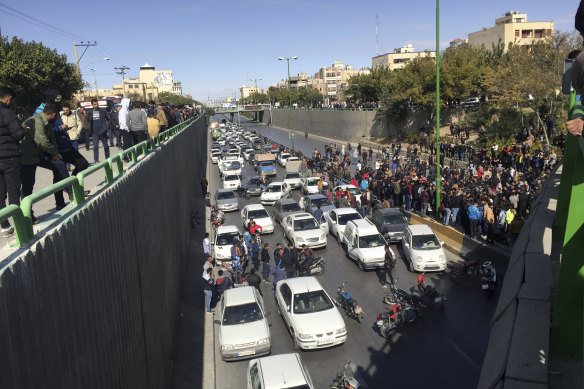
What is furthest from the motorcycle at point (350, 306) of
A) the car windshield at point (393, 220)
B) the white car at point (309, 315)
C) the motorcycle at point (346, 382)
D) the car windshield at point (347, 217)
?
the car windshield at point (347, 217)

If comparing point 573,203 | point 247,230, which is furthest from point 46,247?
point 247,230

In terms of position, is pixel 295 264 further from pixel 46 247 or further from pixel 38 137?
pixel 46 247

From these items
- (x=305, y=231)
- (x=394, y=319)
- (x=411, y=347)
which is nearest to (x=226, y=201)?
(x=305, y=231)

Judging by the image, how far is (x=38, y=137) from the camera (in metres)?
5.91

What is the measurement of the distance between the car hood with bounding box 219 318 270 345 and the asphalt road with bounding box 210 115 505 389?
66cm

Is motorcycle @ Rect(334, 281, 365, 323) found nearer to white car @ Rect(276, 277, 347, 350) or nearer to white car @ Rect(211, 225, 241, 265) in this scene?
white car @ Rect(276, 277, 347, 350)

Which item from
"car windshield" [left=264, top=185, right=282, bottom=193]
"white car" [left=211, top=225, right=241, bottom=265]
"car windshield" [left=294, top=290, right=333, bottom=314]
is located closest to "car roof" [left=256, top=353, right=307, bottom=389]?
"car windshield" [left=294, top=290, right=333, bottom=314]

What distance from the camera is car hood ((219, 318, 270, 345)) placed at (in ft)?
38.3

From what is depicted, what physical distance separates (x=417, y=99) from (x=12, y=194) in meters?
46.3

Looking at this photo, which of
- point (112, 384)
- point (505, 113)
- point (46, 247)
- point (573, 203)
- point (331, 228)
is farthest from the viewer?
point (505, 113)

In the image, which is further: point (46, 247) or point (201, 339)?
point (201, 339)

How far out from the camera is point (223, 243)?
18906 mm

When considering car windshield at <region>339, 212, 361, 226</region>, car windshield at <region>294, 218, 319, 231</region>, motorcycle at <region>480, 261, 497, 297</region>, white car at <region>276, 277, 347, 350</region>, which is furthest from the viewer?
car windshield at <region>339, 212, 361, 226</region>

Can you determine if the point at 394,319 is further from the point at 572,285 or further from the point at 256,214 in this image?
the point at 256,214
